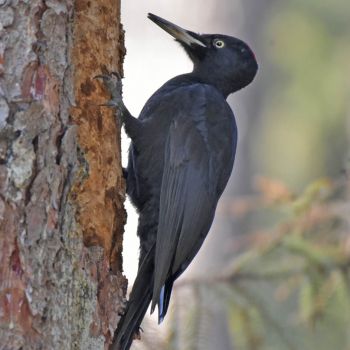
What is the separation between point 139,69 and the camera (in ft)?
41.4

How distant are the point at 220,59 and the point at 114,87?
143 cm

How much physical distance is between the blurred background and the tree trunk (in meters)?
1.36

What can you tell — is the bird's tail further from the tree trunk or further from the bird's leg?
the bird's leg

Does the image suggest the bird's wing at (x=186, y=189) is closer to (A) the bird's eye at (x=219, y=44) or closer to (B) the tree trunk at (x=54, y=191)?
(B) the tree trunk at (x=54, y=191)

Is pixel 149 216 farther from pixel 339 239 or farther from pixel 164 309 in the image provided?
pixel 339 239

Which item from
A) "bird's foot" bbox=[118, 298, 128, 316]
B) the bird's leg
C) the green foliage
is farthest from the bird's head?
"bird's foot" bbox=[118, 298, 128, 316]

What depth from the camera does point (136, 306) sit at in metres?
4.18

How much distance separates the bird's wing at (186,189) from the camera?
4.40 metres

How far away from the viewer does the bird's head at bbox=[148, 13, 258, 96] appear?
5664 mm

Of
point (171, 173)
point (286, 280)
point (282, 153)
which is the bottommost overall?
point (286, 280)

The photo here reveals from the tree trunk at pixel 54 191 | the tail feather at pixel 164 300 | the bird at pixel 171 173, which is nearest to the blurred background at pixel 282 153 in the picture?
the bird at pixel 171 173

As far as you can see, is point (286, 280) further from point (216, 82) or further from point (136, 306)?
point (136, 306)

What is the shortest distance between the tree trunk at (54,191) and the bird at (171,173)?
268mm

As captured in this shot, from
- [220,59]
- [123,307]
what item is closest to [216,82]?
[220,59]
